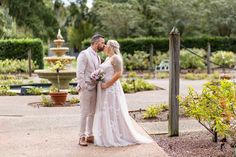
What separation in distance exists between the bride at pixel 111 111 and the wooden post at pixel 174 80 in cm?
85

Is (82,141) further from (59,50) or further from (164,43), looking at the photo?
(164,43)

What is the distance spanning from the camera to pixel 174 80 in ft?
24.4

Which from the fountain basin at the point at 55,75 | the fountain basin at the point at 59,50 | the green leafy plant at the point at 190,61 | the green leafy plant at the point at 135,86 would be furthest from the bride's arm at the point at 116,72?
the green leafy plant at the point at 190,61

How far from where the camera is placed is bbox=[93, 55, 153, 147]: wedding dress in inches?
268

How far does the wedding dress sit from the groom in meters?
0.10

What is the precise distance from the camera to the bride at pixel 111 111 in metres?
6.81

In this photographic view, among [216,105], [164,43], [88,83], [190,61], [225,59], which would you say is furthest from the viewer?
[164,43]

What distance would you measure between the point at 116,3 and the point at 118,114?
27264 mm

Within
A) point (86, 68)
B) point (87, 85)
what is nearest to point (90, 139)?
point (87, 85)

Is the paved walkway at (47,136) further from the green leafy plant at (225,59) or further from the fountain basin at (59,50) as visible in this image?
the green leafy plant at (225,59)

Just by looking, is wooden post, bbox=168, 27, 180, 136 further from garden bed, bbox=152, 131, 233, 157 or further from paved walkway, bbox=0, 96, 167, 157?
paved walkway, bbox=0, 96, 167, 157

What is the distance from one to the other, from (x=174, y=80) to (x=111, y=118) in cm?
136

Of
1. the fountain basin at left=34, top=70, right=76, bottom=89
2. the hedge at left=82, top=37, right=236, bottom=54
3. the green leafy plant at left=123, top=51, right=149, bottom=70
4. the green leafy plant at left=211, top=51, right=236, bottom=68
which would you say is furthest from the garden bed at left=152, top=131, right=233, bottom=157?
the hedge at left=82, top=37, right=236, bottom=54

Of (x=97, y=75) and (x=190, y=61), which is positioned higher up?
(x=97, y=75)
